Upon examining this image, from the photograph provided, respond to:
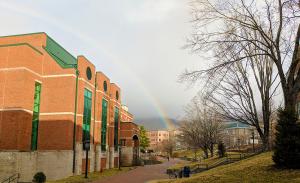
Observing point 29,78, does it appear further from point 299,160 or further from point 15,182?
point 299,160

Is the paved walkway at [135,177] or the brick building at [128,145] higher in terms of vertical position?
the brick building at [128,145]

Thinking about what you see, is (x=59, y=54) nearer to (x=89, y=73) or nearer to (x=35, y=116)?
(x=89, y=73)

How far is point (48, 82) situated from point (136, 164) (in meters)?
30.5

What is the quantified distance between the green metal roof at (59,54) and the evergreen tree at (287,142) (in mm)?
26655

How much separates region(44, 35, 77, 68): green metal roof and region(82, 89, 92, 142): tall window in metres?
4.28

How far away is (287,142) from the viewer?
14.8 meters

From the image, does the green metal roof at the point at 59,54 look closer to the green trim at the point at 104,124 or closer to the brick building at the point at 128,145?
the green trim at the point at 104,124

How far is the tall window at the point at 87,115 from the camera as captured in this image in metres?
39.1

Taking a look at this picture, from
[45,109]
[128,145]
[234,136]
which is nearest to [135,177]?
[45,109]

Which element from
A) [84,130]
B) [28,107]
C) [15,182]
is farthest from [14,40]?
[15,182]

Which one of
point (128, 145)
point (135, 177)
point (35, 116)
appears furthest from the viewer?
point (128, 145)

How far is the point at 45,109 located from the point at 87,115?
21.5 feet

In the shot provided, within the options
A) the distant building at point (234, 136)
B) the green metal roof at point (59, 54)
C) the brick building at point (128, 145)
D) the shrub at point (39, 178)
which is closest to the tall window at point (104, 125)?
the green metal roof at point (59, 54)

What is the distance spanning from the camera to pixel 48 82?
3497 cm
